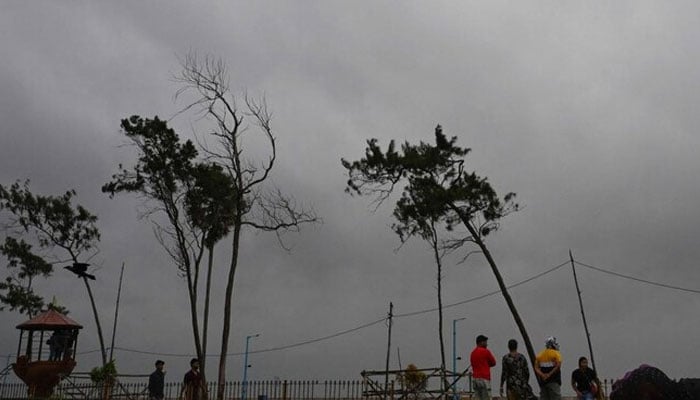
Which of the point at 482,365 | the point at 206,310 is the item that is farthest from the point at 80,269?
the point at 482,365

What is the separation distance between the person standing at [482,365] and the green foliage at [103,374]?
1656cm

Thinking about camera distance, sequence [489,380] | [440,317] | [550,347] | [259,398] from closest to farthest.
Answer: [550,347] → [489,380] → [259,398] → [440,317]

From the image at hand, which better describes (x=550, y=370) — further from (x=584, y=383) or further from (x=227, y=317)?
(x=227, y=317)

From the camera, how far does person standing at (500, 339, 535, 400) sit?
13.8m

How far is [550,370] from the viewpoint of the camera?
43.6 feet

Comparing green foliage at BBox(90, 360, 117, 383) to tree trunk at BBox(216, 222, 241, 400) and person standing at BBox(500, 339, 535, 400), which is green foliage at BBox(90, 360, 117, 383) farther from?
person standing at BBox(500, 339, 535, 400)

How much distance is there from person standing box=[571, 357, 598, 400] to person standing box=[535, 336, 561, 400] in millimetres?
409

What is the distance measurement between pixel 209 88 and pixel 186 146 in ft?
16.9

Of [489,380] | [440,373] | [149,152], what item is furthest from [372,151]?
[489,380]

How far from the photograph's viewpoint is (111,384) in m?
25.9

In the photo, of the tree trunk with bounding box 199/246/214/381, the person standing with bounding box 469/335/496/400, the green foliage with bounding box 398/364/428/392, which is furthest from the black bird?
the person standing with bounding box 469/335/496/400

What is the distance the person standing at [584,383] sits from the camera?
13.5 meters

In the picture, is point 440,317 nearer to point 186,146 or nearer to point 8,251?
point 186,146

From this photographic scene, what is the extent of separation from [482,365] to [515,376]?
957mm
